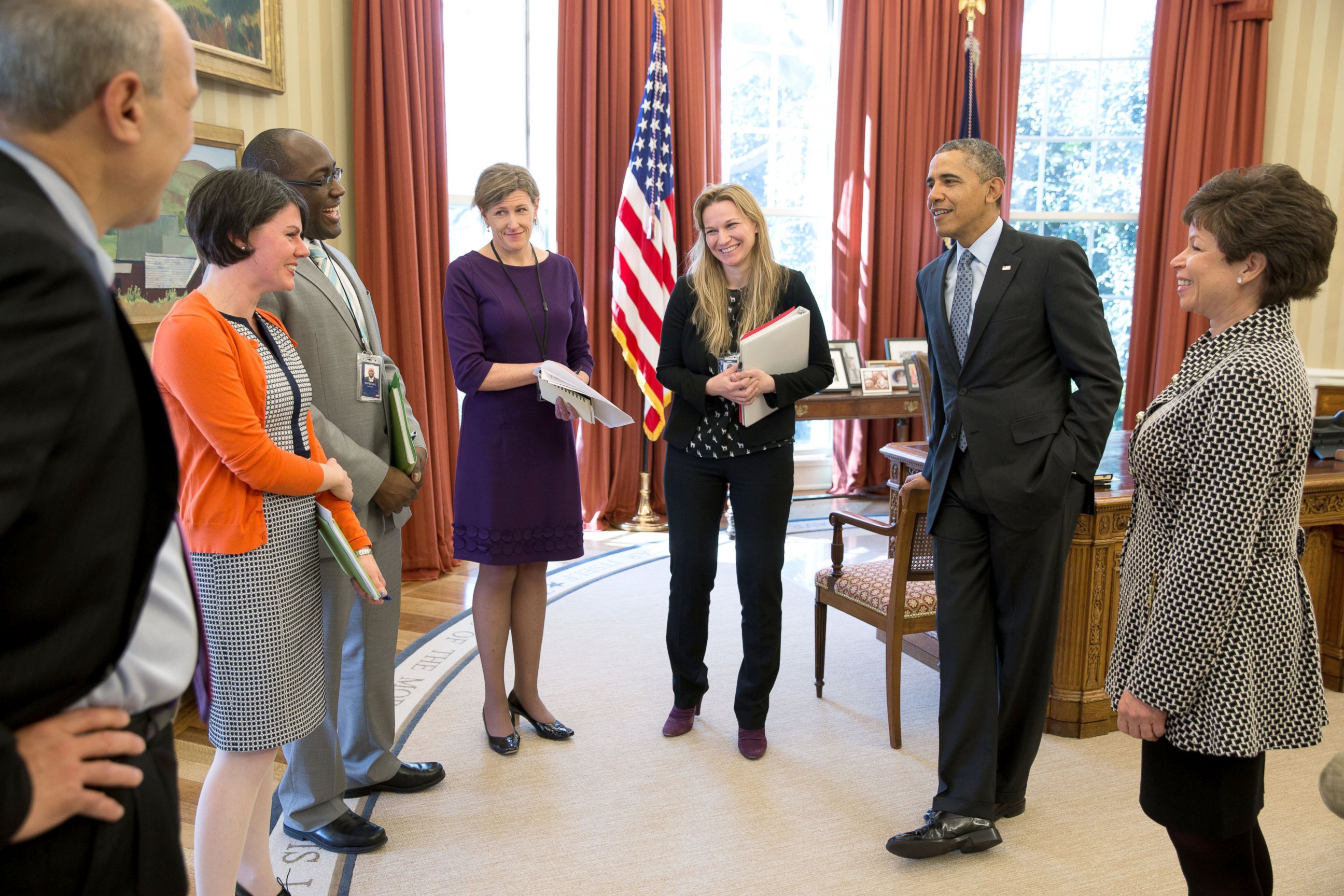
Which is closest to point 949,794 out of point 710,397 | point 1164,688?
point 1164,688

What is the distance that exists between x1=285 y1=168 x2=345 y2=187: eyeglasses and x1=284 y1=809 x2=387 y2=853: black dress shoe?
1576 millimetres

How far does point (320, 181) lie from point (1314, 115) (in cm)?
721

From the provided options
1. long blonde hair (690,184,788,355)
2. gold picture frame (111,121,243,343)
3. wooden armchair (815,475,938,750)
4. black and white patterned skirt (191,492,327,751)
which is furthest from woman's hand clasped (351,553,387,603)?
gold picture frame (111,121,243,343)

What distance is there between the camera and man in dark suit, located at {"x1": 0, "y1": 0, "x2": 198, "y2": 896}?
743 mm

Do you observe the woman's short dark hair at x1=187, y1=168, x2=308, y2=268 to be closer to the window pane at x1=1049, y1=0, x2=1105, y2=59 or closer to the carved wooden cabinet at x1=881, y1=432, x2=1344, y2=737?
the carved wooden cabinet at x1=881, y1=432, x2=1344, y2=737

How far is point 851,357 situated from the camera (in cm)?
634

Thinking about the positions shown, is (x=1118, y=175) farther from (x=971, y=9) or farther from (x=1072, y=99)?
(x=971, y=9)

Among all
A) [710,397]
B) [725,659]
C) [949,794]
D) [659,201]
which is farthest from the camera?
[659,201]

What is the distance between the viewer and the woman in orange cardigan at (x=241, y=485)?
1.75 meters

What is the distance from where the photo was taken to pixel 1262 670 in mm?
1528

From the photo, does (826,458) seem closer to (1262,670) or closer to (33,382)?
(1262,670)

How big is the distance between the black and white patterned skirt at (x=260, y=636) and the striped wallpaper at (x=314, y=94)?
2848mm

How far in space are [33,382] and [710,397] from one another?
2.25 meters

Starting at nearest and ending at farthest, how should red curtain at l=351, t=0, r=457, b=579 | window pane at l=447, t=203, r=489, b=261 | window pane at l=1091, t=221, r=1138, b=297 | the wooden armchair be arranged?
the wooden armchair
red curtain at l=351, t=0, r=457, b=579
window pane at l=447, t=203, r=489, b=261
window pane at l=1091, t=221, r=1138, b=297
